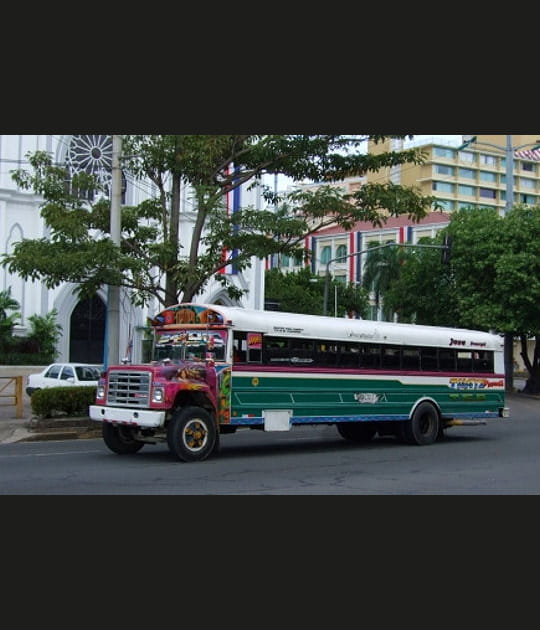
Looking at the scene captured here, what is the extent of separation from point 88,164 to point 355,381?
2459 centimetres

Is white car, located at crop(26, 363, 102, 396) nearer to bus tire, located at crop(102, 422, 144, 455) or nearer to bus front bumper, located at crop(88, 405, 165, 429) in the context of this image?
bus tire, located at crop(102, 422, 144, 455)

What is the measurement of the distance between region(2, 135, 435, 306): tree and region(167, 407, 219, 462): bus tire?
5.84 m

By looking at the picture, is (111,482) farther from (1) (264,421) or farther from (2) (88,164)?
(2) (88,164)

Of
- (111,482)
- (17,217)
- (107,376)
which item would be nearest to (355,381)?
(107,376)

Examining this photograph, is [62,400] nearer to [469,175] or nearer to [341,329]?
[341,329]

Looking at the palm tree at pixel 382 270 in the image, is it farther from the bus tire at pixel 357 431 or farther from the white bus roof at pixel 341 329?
the bus tire at pixel 357 431

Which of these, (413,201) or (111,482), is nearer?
(111,482)

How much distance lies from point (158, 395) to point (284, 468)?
244 centimetres

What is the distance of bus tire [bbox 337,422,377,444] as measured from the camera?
19000 mm

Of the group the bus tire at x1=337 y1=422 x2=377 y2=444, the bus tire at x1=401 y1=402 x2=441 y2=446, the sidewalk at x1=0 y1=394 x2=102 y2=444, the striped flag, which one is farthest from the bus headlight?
the striped flag

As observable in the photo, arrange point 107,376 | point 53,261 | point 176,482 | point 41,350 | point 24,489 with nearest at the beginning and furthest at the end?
point 24,489 → point 176,482 → point 107,376 → point 53,261 → point 41,350

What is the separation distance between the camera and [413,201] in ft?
64.7

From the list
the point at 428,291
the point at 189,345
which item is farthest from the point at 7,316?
the point at 189,345

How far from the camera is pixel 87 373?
27.4 meters
